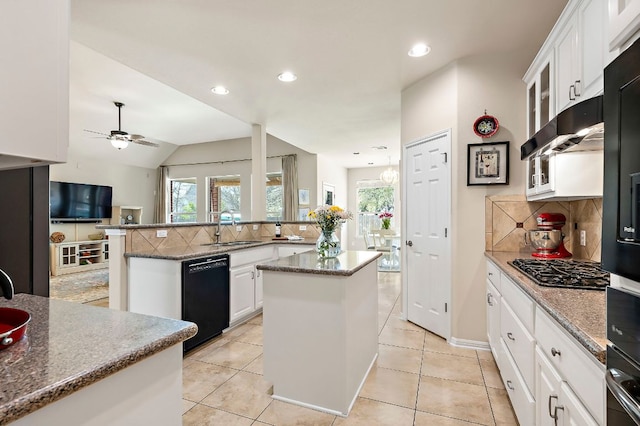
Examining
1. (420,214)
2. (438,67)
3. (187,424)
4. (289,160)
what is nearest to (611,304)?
(187,424)

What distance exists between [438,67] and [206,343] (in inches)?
138

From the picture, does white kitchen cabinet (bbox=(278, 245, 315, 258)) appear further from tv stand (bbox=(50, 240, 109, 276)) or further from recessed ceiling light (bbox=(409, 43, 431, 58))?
tv stand (bbox=(50, 240, 109, 276))

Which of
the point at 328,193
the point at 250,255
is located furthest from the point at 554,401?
the point at 328,193

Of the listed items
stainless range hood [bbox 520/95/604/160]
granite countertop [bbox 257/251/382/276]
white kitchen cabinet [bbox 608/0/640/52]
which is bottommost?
granite countertop [bbox 257/251/382/276]

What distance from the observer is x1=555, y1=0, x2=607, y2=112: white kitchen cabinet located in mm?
1519

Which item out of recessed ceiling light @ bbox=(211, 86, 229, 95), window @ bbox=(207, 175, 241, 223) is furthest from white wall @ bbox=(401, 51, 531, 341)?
window @ bbox=(207, 175, 241, 223)

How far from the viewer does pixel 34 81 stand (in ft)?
2.14

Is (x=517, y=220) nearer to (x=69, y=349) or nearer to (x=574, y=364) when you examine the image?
(x=574, y=364)

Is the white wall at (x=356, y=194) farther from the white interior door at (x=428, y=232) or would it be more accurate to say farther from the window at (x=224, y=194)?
the white interior door at (x=428, y=232)

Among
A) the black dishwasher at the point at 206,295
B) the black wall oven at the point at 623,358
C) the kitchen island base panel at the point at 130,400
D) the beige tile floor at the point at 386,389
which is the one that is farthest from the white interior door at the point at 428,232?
the kitchen island base panel at the point at 130,400

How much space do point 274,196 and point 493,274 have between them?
6.14m

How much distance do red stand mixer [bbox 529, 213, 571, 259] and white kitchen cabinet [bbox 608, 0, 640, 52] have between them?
1.86 meters

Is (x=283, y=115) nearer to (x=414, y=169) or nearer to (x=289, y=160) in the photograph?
(x=414, y=169)

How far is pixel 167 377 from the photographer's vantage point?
0.88 meters
